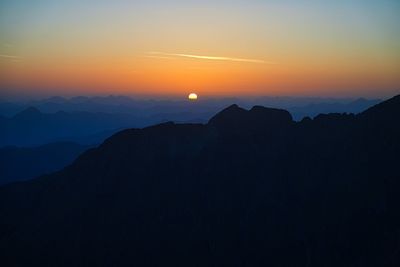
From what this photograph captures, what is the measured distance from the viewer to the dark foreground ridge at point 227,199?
231 ft

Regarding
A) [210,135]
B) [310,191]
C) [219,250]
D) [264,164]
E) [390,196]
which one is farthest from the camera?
[210,135]

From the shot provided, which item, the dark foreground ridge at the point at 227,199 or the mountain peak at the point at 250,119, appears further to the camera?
the mountain peak at the point at 250,119

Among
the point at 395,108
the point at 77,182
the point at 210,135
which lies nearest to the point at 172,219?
the point at 210,135

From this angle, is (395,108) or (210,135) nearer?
(395,108)

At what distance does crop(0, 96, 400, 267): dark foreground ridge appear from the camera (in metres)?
70.3

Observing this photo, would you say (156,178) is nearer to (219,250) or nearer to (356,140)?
(219,250)

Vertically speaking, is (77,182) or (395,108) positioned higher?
(395,108)

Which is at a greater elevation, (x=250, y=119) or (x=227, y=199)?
(x=250, y=119)

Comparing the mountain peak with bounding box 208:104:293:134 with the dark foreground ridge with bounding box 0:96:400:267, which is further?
the mountain peak with bounding box 208:104:293:134

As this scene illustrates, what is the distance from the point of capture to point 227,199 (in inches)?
3263

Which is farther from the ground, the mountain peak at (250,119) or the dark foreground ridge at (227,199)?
the mountain peak at (250,119)

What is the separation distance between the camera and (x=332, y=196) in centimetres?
7500

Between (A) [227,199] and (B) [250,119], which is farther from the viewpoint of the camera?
(B) [250,119]

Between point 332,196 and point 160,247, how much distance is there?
3243 cm
